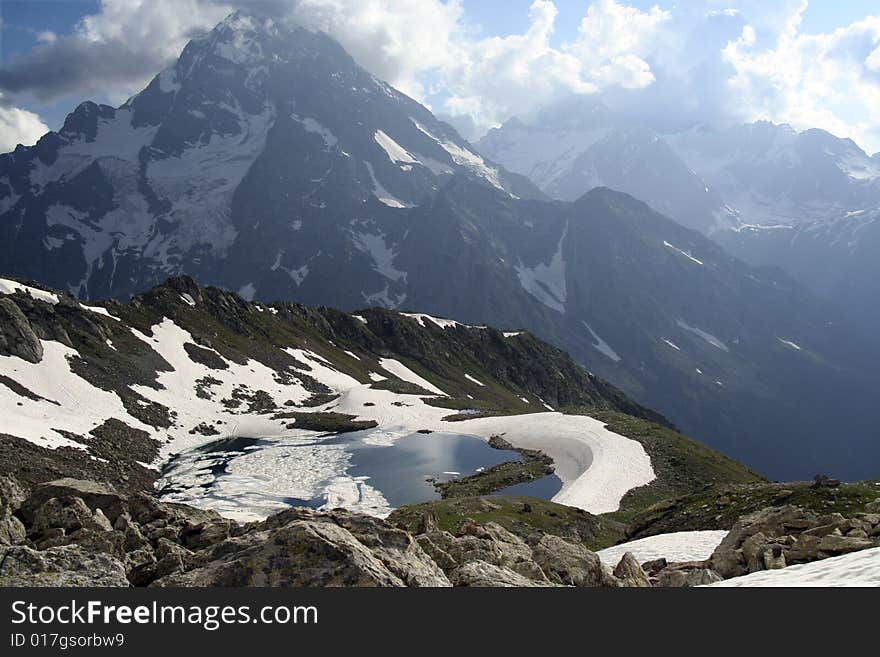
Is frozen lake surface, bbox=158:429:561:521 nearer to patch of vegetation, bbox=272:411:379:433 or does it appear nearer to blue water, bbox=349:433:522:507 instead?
blue water, bbox=349:433:522:507

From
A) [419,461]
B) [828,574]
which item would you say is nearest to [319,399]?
[419,461]

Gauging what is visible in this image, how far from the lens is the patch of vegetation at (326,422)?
88.9 m

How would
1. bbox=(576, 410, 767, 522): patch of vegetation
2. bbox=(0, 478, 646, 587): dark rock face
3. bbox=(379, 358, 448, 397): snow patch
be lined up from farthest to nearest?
bbox=(379, 358, 448, 397): snow patch, bbox=(576, 410, 767, 522): patch of vegetation, bbox=(0, 478, 646, 587): dark rock face

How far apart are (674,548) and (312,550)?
2065cm

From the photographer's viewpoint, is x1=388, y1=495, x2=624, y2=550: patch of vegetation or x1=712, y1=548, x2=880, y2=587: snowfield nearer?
x1=712, y1=548, x2=880, y2=587: snowfield

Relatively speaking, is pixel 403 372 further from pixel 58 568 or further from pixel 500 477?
pixel 58 568

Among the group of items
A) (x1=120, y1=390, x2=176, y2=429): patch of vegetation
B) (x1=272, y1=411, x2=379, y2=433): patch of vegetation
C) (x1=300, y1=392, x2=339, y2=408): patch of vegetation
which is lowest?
(x1=272, y1=411, x2=379, y2=433): patch of vegetation

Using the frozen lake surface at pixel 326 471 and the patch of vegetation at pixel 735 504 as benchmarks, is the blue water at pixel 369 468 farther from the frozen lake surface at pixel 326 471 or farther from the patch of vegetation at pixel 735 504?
the patch of vegetation at pixel 735 504

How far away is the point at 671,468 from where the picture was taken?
62.8 metres

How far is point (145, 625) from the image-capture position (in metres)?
9.89

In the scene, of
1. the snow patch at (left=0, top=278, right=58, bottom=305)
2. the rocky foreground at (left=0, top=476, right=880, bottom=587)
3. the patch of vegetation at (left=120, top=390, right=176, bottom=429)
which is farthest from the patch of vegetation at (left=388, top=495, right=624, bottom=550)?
the snow patch at (left=0, top=278, right=58, bottom=305)

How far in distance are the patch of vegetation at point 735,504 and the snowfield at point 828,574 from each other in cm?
1584

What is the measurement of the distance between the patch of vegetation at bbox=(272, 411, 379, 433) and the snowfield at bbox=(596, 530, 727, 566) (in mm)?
63951

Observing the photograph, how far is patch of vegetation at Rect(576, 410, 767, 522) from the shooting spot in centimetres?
5459
